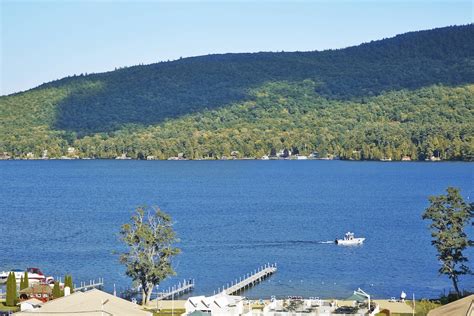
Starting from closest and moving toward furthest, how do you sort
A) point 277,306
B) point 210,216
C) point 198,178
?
point 277,306
point 210,216
point 198,178

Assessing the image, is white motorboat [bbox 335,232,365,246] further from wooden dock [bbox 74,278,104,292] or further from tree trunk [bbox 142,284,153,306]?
tree trunk [bbox 142,284,153,306]

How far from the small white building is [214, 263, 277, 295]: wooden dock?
13.3m

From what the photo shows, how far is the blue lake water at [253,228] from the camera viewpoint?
6238cm

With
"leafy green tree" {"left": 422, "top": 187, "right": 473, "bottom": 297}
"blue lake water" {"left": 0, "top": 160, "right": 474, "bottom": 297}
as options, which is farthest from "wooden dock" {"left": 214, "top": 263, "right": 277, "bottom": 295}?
"leafy green tree" {"left": 422, "top": 187, "right": 473, "bottom": 297}

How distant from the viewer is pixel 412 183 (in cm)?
15538

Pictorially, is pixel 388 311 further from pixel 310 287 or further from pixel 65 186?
pixel 65 186

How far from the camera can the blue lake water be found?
62.4m

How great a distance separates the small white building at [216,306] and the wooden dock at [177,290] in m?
10.7

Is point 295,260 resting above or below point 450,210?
below

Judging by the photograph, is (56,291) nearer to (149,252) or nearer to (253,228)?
(149,252)

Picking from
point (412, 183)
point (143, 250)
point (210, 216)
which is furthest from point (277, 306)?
point (412, 183)

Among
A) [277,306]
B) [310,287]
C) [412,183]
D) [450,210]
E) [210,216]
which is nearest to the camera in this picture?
[277,306]

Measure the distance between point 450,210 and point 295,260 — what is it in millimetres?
23095

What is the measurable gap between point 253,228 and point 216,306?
5202cm
